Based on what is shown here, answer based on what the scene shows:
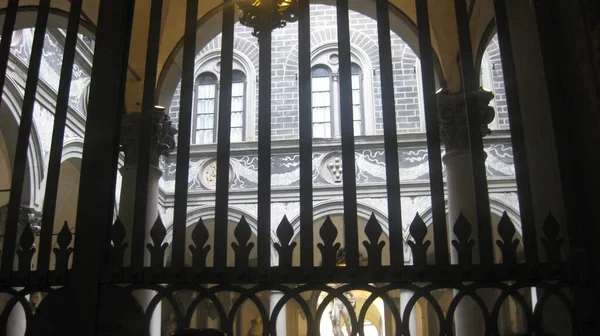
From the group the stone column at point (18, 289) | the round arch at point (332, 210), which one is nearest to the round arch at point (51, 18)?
the stone column at point (18, 289)

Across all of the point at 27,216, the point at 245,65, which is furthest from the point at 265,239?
the point at 245,65

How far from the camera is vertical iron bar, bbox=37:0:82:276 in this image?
2.50 m

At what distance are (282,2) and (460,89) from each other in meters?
2.60

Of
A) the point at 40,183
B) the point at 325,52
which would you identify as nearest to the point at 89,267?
the point at 40,183

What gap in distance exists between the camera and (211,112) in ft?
49.0

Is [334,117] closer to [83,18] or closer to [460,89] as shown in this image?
[460,89]

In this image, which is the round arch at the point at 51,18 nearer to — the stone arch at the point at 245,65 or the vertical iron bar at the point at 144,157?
the vertical iron bar at the point at 144,157

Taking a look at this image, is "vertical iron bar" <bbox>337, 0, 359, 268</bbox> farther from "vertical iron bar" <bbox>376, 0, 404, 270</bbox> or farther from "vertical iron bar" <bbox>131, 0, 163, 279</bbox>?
"vertical iron bar" <bbox>131, 0, 163, 279</bbox>

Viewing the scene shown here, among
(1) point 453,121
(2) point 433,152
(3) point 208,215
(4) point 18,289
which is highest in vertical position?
(1) point 453,121

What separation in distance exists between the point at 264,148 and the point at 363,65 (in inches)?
509

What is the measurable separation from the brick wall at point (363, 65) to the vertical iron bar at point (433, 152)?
11.8 m

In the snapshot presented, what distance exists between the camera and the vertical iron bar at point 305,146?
237 cm

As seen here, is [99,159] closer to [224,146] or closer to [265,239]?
[224,146]

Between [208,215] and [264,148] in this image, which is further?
[208,215]
